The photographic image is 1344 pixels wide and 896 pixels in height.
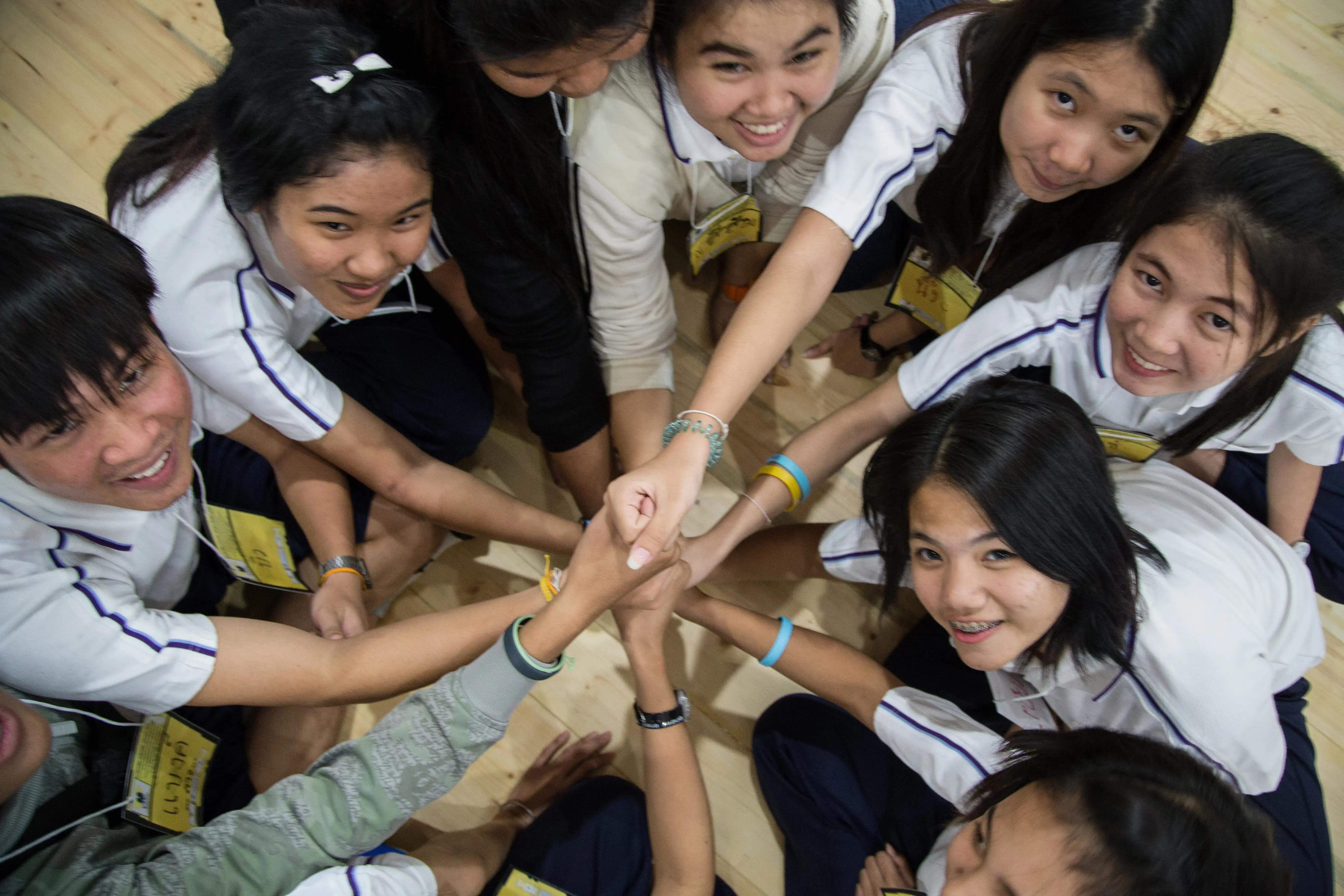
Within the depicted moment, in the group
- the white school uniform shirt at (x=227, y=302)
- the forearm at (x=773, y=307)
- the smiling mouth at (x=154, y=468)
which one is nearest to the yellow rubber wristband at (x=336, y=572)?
the white school uniform shirt at (x=227, y=302)

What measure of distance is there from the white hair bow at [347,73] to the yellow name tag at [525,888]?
1062 millimetres

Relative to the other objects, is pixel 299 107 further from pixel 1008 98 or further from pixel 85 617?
pixel 1008 98

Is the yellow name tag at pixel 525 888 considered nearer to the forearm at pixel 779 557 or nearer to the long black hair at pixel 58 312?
the forearm at pixel 779 557

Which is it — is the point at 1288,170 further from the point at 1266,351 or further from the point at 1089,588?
the point at 1089,588

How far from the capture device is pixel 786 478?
1378 millimetres

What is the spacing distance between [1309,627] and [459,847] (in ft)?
4.20

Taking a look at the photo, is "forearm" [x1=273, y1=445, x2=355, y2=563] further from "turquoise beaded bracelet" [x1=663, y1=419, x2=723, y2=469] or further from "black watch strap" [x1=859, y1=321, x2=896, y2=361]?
"black watch strap" [x1=859, y1=321, x2=896, y2=361]

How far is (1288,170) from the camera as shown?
1.01 m

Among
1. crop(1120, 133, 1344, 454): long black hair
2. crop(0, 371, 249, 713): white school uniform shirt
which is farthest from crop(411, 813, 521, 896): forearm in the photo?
crop(1120, 133, 1344, 454): long black hair

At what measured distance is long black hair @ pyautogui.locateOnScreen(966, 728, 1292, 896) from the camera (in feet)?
2.87

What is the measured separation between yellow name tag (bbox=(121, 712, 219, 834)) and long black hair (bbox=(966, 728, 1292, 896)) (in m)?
1.07

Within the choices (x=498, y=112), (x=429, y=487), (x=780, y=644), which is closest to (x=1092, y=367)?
(x=780, y=644)

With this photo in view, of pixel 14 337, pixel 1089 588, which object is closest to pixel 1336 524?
pixel 1089 588

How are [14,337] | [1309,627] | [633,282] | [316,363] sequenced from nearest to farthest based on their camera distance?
[14,337], [1309,627], [633,282], [316,363]
